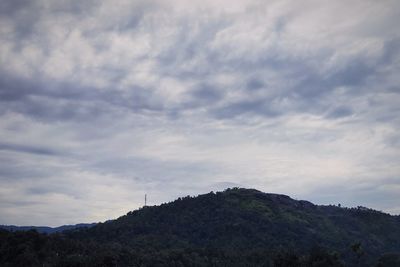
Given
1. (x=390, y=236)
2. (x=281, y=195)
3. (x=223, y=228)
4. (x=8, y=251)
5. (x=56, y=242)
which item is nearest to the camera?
(x=8, y=251)

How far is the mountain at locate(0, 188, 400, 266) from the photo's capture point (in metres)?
62.8

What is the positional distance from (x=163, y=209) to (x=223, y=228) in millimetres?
28390

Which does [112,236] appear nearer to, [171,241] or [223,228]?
[171,241]

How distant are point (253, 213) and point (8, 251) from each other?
85.6 meters

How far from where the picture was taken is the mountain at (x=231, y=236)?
62.8m

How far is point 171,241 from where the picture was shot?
335 ft

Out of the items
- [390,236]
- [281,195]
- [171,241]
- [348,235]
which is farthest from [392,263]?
[281,195]

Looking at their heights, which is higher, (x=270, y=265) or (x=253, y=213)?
(x=253, y=213)

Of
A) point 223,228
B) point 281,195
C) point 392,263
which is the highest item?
point 281,195

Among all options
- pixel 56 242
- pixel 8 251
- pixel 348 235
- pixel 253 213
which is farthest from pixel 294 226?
pixel 8 251

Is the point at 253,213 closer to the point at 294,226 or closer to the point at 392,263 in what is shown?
the point at 294,226

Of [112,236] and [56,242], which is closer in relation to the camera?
[56,242]

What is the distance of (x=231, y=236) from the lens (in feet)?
366

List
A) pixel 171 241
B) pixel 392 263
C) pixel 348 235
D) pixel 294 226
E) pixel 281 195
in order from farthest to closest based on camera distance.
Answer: pixel 281 195, pixel 348 235, pixel 294 226, pixel 171 241, pixel 392 263
